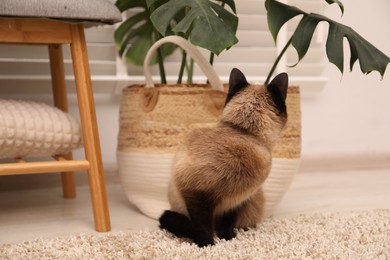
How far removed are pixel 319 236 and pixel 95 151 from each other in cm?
52

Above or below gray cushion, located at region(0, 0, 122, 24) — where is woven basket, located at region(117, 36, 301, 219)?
below

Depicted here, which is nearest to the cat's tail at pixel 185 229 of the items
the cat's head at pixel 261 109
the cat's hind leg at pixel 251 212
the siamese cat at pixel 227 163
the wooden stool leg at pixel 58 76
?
the siamese cat at pixel 227 163

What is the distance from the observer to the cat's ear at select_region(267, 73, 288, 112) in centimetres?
100

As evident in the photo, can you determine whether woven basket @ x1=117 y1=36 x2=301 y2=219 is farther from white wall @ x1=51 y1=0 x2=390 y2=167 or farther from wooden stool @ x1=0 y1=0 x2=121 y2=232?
white wall @ x1=51 y1=0 x2=390 y2=167

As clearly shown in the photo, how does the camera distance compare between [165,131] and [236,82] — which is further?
[165,131]

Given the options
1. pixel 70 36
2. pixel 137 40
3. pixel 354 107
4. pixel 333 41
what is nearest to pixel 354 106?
pixel 354 107

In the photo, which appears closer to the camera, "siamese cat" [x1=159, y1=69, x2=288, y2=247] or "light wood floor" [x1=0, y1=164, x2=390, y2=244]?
"siamese cat" [x1=159, y1=69, x2=288, y2=247]

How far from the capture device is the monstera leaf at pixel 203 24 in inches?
36.9

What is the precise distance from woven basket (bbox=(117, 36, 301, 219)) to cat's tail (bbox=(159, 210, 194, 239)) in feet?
0.57

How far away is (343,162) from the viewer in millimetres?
2004

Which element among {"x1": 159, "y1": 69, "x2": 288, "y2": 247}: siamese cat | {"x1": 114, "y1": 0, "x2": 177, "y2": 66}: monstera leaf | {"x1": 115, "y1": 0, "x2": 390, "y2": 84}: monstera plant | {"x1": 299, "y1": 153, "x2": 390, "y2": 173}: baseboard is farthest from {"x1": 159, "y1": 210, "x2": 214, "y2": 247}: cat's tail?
{"x1": 299, "y1": 153, "x2": 390, "y2": 173}: baseboard

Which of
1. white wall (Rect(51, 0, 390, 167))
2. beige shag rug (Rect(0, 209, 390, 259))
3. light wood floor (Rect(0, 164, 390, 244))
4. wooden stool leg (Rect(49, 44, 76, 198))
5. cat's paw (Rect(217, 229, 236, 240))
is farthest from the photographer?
white wall (Rect(51, 0, 390, 167))

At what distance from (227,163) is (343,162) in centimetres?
116

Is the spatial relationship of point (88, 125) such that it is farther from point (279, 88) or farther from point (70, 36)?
point (279, 88)
